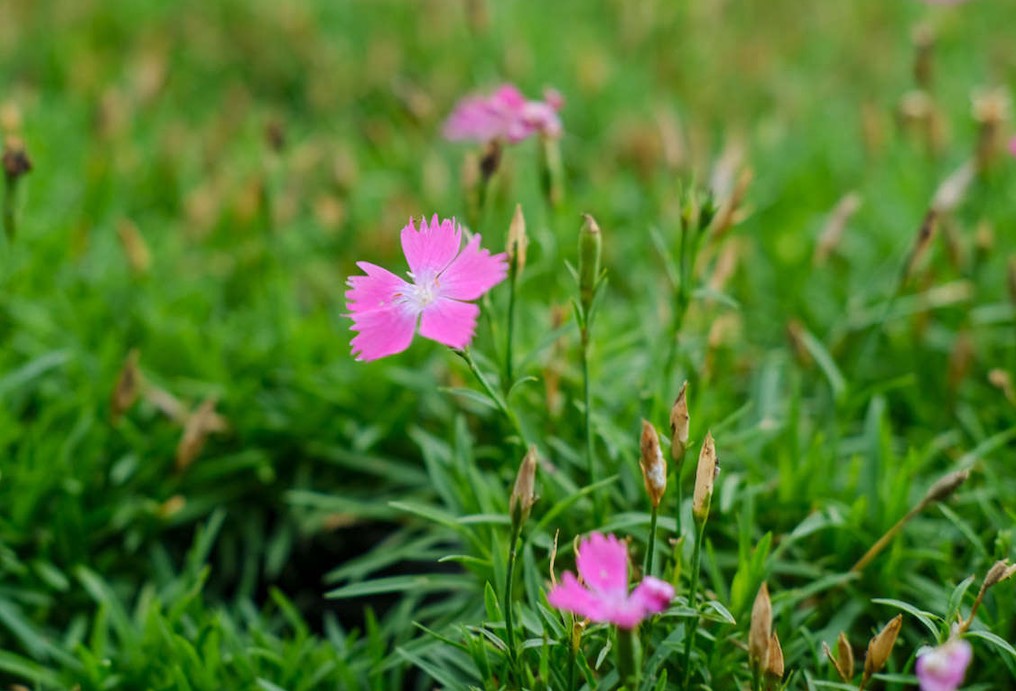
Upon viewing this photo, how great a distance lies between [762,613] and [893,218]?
4.88 feet

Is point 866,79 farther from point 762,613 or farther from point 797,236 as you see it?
point 762,613

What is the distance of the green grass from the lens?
1408 mm

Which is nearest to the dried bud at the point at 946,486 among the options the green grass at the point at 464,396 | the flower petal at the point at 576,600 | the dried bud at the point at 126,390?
the green grass at the point at 464,396

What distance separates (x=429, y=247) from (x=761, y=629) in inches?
21.8

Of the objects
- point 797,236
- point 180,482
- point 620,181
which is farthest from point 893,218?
point 180,482

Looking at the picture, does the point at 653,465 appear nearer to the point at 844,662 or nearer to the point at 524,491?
the point at 524,491

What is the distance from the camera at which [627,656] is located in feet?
3.12

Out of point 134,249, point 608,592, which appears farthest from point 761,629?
point 134,249

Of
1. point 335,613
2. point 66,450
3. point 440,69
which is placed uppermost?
point 440,69

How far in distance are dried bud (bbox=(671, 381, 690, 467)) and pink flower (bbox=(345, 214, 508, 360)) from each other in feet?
0.80

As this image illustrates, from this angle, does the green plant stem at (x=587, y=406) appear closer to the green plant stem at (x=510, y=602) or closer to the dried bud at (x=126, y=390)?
the green plant stem at (x=510, y=602)

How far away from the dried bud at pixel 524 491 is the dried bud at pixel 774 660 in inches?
12.0

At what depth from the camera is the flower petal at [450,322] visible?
3.29 ft

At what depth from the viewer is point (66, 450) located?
1.66 meters
